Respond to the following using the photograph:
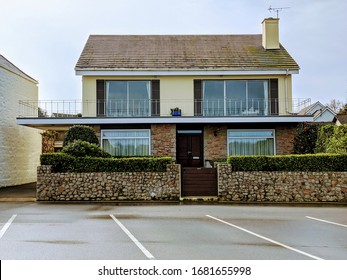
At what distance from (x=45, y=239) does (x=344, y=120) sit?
30.0 metres

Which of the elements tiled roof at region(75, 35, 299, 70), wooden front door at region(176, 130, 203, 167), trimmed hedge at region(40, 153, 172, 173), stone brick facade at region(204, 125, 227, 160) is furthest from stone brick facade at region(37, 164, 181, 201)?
tiled roof at region(75, 35, 299, 70)

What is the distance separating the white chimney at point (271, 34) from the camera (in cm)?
2531

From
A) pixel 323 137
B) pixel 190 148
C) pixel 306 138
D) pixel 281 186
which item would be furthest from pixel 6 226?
pixel 306 138

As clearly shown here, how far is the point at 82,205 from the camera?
1772cm

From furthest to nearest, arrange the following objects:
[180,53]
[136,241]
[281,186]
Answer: [180,53]
[281,186]
[136,241]

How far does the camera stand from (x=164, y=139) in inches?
886

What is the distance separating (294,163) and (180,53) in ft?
30.1

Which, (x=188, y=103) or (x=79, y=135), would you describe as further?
(x=188, y=103)

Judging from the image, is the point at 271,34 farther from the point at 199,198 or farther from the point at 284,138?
the point at 199,198

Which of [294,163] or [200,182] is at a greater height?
[294,163]

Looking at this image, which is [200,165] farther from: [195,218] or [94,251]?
[94,251]

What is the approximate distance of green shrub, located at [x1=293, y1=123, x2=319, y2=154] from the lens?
22.0 meters

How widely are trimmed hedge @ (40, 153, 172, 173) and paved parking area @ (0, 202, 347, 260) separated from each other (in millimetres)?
2904
